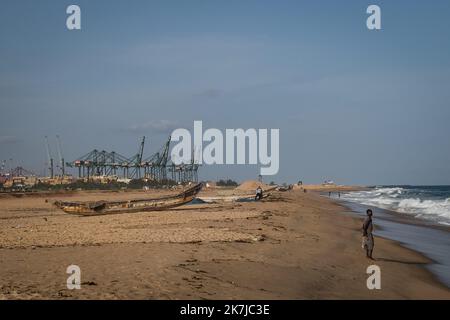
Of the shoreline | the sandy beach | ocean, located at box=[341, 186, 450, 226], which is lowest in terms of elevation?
ocean, located at box=[341, 186, 450, 226]

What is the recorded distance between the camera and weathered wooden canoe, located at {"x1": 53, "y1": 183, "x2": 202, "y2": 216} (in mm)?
29453

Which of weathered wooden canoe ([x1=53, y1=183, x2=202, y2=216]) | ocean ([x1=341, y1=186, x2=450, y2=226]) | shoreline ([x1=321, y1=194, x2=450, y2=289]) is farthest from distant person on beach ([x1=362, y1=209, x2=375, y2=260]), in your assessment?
weathered wooden canoe ([x1=53, y1=183, x2=202, y2=216])

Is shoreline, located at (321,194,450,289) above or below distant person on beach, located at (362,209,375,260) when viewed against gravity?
below

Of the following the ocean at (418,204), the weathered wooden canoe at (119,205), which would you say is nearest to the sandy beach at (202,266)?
the weathered wooden canoe at (119,205)

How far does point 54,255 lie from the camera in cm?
1227

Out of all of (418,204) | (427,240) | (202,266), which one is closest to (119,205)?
(427,240)

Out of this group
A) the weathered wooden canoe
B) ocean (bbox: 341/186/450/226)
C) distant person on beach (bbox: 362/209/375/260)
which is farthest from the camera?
ocean (bbox: 341/186/450/226)

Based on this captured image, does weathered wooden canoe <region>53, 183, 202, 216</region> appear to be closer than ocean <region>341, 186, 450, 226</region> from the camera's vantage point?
Yes

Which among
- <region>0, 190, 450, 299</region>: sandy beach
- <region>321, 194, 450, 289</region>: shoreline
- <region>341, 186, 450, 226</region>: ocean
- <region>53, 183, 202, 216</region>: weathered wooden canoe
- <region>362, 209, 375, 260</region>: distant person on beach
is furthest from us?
<region>341, 186, 450, 226</region>: ocean

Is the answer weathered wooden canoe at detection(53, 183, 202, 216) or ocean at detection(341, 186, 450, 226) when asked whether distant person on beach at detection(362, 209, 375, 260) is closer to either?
ocean at detection(341, 186, 450, 226)

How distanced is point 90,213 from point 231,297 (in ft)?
75.3

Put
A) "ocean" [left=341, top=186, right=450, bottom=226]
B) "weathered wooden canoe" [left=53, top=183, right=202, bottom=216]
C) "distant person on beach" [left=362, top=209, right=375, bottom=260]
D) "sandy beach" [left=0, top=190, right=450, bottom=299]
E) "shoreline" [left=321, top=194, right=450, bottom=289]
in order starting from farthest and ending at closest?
"ocean" [left=341, top=186, right=450, bottom=226]
"weathered wooden canoe" [left=53, top=183, right=202, bottom=216]
"distant person on beach" [left=362, top=209, right=375, bottom=260]
"shoreline" [left=321, top=194, right=450, bottom=289]
"sandy beach" [left=0, top=190, right=450, bottom=299]

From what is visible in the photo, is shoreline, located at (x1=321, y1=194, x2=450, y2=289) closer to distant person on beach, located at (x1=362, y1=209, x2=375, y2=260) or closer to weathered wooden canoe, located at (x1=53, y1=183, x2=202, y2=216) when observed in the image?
distant person on beach, located at (x1=362, y1=209, x2=375, y2=260)
